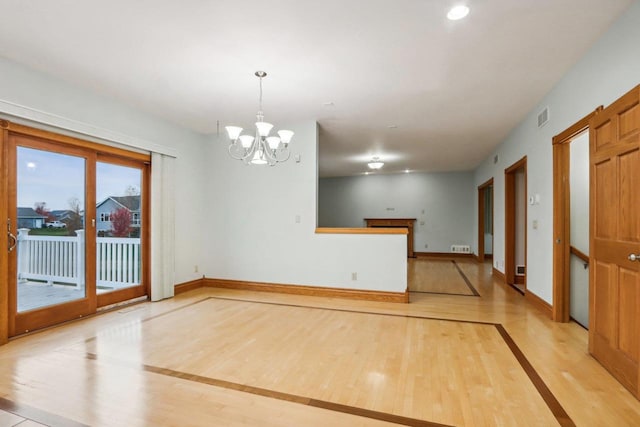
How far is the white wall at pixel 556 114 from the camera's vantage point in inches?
91.4

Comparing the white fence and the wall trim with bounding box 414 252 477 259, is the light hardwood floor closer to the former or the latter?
the white fence

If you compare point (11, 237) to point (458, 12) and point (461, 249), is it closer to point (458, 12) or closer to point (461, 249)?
point (458, 12)

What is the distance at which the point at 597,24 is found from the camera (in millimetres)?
2414

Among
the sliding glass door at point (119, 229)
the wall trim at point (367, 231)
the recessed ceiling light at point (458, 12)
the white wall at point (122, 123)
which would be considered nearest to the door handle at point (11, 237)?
the sliding glass door at point (119, 229)

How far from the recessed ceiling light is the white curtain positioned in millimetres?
4023

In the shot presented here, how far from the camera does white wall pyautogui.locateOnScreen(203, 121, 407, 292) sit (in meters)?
4.62

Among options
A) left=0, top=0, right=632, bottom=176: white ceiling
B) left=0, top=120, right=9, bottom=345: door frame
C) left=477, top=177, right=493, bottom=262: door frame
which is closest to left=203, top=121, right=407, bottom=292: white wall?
left=0, top=0, right=632, bottom=176: white ceiling

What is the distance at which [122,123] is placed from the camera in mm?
4055

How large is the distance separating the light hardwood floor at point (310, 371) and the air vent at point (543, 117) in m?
2.35

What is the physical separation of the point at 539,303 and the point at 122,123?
579 centimetres

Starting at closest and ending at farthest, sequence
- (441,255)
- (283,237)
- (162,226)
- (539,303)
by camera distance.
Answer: (539,303), (162,226), (283,237), (441,255)

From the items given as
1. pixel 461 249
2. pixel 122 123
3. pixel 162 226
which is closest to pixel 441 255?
pixel 461 249

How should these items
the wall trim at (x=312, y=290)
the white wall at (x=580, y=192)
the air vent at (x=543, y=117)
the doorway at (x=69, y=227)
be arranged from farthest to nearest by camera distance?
the wall trim at (x=312, y=290), the air vent at (x=543, y=117), the white wall at (x=580, y=192), the doorway at (x=69, y=227)

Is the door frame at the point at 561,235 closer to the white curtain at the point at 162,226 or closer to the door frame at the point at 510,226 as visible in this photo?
the door frame at the point at 510,226
